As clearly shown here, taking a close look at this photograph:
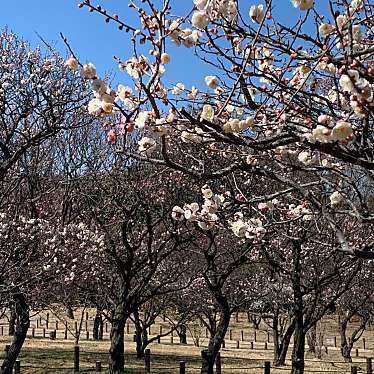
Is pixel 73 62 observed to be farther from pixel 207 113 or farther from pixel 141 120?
pixel 207 113

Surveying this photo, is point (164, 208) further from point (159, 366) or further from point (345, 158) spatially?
point (345, 158)

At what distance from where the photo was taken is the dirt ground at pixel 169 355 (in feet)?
54.5

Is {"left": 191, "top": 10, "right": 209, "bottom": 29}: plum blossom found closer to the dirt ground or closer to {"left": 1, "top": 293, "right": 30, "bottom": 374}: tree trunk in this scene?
{"left": 1, "top": 293, "right": 30, "bottom": 374}: tree trunk

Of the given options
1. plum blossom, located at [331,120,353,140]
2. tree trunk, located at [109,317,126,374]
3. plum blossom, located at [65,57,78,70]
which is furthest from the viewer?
tree trunk, located at [109,317,126,374]

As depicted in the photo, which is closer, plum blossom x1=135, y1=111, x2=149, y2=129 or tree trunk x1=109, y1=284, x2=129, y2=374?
plum blossom x1=135, y1=111, x2=149, y2=129

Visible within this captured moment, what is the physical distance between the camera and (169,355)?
21000 millimetres

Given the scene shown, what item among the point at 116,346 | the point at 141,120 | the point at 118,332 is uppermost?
the point at 141,120

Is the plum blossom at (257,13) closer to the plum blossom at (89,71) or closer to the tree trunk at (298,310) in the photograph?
the plum blossom at (89,71)

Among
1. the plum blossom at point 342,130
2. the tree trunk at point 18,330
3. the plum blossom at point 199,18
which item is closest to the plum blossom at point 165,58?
the plum blossom at point 199,18

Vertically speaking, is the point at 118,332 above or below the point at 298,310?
below

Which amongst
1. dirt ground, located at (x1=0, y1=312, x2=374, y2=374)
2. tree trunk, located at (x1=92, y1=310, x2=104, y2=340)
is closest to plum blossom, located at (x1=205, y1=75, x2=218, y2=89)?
dirt ground, located at (x1=0, y1=312, x2=374, y2=374)

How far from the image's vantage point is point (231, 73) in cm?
342

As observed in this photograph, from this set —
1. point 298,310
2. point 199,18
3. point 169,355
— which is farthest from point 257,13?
point 169,355

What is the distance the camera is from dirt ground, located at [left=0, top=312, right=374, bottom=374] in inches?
655
